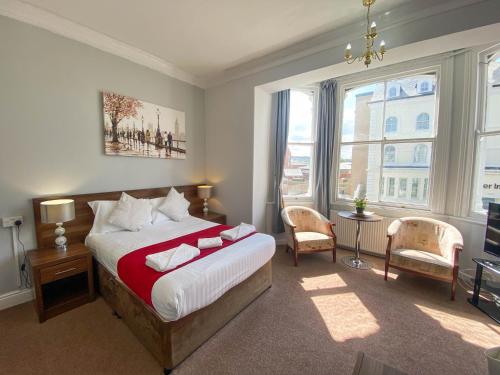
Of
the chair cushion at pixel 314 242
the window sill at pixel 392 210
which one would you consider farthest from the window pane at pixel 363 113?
the chair cushion at pixel 314 242

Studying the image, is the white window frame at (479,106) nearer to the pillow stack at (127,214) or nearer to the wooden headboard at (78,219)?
the pillow stack at (127,214)

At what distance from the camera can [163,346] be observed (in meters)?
1.62

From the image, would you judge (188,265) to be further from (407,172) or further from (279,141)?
(407,172)

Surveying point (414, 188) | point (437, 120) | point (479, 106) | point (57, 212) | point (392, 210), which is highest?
point (479, 106)

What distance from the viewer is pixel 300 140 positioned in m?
4.36

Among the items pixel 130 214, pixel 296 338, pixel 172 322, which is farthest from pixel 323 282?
pixel 130 214

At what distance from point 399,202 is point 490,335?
6.72ft

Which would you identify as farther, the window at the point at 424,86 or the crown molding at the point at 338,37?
the window at the point at 424,86

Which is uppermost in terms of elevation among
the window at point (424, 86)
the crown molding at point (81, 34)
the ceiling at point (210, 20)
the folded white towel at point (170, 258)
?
the ceiling at point (210, 20)

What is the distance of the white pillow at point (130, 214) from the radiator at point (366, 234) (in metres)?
3.20

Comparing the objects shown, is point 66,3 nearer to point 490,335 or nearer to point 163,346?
point 163,346

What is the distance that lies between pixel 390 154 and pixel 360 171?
1.78ft

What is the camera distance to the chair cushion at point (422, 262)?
2588 mm

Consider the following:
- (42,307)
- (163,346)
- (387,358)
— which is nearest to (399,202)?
(387,358)
